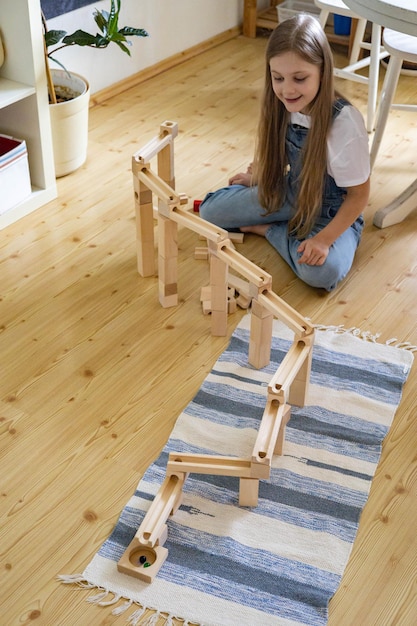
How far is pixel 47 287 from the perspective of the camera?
6.31 ft

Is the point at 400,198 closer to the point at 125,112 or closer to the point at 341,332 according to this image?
the point at 341,332

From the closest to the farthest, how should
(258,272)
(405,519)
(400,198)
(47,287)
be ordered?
(405,519)
(258,272)
(47,287)
(400,198)

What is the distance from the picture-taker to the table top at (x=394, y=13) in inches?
63.6

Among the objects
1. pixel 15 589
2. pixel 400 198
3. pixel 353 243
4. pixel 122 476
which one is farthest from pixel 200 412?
pixel 400 198

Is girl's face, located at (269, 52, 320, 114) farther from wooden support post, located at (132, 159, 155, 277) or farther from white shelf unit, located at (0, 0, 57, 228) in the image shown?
white shelf unit, located at (0, 0, 57, 228)

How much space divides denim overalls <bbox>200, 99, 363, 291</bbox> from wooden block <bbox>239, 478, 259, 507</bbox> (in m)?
0.68

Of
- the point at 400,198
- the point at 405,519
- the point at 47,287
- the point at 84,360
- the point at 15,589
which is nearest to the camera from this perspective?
the point at 15,589

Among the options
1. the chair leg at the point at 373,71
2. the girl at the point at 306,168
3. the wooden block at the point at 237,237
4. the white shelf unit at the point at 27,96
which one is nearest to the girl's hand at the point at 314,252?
the girl at the point at 306,168

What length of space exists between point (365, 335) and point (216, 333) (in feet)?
1.13

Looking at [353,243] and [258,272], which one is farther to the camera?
[353,243]

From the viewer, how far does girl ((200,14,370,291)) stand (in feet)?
5.62

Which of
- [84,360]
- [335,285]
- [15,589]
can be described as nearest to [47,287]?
[84,360]

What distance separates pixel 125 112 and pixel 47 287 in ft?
3.52

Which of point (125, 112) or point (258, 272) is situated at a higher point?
point (258, 272)
